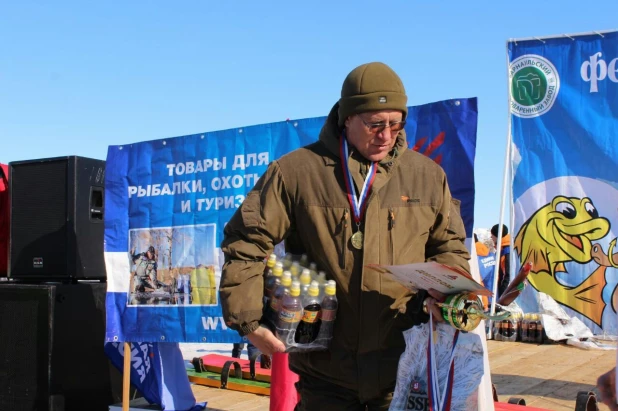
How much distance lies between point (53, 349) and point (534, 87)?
4836 mm

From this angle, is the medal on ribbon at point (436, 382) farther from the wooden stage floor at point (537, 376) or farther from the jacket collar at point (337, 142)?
the wooden stage floor at point (537, 376)

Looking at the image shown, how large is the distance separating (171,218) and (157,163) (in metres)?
0.44

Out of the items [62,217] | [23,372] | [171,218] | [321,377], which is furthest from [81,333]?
[321,377]

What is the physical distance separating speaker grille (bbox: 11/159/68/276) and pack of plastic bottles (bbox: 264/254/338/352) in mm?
3568

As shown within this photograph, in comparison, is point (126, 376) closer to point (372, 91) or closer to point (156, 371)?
point (156, 371)

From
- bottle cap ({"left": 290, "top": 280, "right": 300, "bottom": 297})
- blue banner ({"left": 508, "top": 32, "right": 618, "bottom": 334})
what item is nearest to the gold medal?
bottle cap ({"left": 290, "top": 280, "right": 300, "bottom": 297})

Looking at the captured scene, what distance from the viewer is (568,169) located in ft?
21.1

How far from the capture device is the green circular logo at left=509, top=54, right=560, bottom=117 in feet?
20.8

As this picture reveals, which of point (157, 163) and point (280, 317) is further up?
point (157, 163)

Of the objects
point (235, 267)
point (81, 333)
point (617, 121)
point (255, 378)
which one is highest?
point (617, 121)

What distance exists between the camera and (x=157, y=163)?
500cm

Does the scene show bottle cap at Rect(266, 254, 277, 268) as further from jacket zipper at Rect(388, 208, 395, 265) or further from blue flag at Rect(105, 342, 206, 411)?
blue flag at Rect(105, 342, 206, 411)

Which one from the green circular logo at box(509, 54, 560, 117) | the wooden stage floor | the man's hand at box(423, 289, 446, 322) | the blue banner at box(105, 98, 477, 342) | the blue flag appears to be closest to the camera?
the man's hand at box(423, 289, 446, 322)

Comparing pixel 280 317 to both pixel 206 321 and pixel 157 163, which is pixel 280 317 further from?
pixel 157 163
